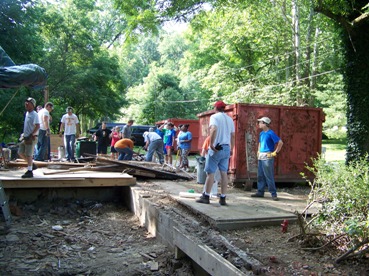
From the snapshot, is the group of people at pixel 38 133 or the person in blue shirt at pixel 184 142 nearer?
the group of people at pixel 38 133

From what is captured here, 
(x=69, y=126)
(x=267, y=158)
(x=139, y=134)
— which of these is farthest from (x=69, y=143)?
(x=139, y=134)

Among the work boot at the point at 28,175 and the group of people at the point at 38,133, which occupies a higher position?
the group of people at the point at 38,133

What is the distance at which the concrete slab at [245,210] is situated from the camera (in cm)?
480

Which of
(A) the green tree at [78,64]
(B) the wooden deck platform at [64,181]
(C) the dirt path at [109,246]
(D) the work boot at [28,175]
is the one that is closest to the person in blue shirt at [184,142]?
(B) the wooden deck platform at [64,181]

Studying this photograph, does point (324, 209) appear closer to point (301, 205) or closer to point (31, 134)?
point (301, 205)

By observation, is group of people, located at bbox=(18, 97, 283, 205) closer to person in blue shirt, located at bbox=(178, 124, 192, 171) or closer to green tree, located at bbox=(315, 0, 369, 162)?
person in blue shirt, located at bbox=(178, 124, 192, 171)

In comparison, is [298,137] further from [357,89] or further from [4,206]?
[4,206]

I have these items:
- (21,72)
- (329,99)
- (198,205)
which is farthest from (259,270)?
(329,99)

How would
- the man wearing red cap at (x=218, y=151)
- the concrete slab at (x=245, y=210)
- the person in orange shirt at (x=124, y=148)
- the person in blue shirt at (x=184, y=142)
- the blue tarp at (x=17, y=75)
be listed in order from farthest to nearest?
1. the person in blue shirt at (x=184, y=142)
2. the person in orange shirt at (x=124, y=148)
3. the blue tarp at (x=17, y=75)
4. the man wearing red cap at (x=218, y=151)
5. the concrete slab at (x=245, y=210)

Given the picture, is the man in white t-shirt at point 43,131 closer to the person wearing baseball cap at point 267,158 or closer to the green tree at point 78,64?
the person wearing baseball cap at point 267,158

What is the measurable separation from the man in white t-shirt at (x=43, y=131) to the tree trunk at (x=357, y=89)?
9.06 meters

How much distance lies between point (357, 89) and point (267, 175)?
5800mm

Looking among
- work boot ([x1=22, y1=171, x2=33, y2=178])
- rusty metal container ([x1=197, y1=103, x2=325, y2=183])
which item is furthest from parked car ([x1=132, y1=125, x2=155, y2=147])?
work boot ([x1=22, y1=171, x2=33, y2=178])

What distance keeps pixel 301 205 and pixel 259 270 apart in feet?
10.7
